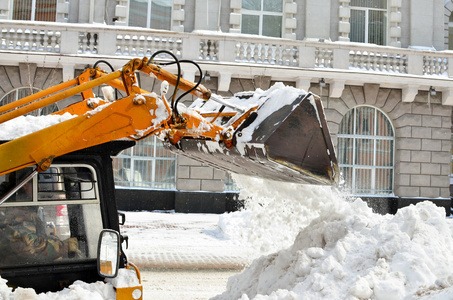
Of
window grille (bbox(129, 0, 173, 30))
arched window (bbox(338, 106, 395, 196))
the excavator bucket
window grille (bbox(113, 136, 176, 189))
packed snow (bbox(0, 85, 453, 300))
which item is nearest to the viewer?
packed snow (bbox(0, 85, 453, 300))

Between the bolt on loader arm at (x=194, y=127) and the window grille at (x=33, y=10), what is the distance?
15489mm

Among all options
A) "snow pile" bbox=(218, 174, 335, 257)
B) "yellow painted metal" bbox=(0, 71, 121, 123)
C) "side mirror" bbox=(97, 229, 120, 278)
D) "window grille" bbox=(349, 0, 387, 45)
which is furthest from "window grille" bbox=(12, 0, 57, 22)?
"side mirror" bbox=(97, 229, 120, 278)

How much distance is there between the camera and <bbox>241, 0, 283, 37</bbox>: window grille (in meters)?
19.3

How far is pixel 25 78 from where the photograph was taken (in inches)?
682

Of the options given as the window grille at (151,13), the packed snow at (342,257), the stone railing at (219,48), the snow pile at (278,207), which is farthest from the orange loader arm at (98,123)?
the window grille at (151,13)

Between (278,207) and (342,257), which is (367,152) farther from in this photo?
(342,257)

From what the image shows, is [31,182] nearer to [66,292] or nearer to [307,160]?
[66,292]

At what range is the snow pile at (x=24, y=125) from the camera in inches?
124

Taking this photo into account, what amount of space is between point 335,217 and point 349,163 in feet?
47.9

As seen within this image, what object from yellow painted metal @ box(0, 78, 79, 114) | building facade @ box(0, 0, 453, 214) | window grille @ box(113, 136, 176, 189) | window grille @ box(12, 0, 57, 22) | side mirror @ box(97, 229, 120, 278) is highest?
window grille @ box(12, 0, 57, 22)

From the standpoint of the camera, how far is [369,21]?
66.0 ft

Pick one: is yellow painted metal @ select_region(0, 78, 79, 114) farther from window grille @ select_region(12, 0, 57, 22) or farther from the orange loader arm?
window grille @ select_region(12, 0, 57, 22)

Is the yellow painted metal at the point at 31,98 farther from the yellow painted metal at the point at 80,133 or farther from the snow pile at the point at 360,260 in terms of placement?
the snow pile at the point at 360,260

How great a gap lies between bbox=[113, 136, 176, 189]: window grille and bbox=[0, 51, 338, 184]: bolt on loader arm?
1327cm
